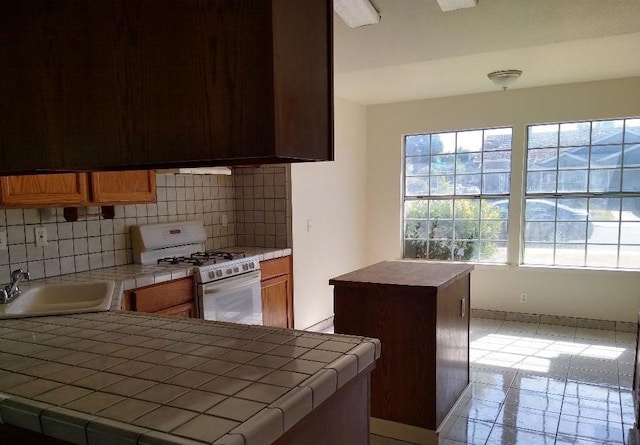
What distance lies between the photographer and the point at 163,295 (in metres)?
2.92

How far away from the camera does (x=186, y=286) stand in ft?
10.1

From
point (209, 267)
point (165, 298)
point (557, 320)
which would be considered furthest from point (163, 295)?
point (557, 320)

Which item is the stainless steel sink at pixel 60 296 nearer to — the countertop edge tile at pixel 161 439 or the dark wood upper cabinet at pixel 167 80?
the dark wood upper cabinet at pixel 167 80

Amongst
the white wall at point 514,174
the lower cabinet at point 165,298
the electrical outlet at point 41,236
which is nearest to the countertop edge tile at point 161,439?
the lower cabinet at point 165,298

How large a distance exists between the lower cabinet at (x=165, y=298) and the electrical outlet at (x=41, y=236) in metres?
0.65

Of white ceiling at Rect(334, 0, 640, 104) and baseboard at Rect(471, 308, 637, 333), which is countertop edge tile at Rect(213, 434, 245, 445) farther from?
baseboard at Rect(471, 308, 637, 333)

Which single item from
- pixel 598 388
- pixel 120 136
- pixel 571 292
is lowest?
pixel 598 388

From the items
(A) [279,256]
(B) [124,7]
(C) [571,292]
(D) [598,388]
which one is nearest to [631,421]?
(D) [598,388]

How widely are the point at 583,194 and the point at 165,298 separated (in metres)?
4.12

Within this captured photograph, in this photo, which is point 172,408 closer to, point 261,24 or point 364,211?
point 261,24

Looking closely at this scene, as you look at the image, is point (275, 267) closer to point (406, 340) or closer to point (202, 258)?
point (202, 258)

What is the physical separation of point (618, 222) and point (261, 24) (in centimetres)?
476

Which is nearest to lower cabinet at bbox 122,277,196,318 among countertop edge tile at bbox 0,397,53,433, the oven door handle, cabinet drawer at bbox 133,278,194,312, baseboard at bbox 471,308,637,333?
cabinet drawer at bbox 133,278,194,312

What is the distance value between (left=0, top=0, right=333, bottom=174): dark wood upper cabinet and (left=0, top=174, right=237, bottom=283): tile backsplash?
1.73 m
